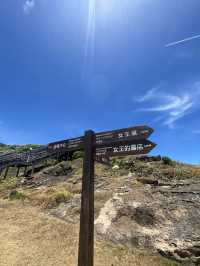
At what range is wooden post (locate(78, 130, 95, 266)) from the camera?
5633 millimetres

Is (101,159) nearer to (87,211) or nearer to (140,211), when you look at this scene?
(87,211)

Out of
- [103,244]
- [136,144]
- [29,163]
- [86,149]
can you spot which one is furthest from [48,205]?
[29,163]

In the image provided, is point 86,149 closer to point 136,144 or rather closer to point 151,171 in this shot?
point 136,144

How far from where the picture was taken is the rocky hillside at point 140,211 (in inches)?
344

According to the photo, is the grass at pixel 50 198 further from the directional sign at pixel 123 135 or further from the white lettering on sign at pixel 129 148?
the white lettering on sign at pixel 129 148

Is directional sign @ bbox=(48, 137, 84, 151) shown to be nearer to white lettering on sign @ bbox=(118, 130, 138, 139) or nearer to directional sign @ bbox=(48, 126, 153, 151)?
directional sign @ bbox=(48, 126, 153, 151)

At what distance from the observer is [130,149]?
638cm

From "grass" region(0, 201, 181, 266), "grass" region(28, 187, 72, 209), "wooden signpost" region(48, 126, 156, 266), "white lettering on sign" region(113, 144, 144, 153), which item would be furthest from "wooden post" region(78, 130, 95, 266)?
"grass" region(28, 187, 72, 209)

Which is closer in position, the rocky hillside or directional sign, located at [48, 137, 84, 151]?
directional sign, located at [48, 137, 84, 151]

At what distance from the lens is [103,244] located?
9352 millimetres

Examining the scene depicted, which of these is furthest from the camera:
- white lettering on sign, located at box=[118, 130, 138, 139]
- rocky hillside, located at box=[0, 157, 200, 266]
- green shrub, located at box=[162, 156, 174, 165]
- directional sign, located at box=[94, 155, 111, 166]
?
green shrub, located at box=[162, 156, 174, 165]

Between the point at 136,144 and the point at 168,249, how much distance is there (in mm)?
5162

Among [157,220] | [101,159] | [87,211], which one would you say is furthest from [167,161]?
[87,211]

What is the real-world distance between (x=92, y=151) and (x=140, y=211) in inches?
236
